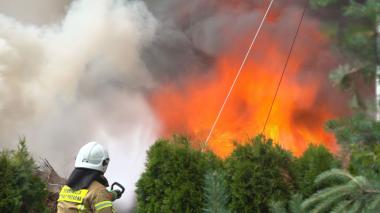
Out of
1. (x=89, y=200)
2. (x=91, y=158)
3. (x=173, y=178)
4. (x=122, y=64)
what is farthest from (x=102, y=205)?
(x=122, y=64)

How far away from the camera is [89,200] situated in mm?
3865

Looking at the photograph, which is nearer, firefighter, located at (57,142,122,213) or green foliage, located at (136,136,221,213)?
firefighter, located at (57,142,122,213)

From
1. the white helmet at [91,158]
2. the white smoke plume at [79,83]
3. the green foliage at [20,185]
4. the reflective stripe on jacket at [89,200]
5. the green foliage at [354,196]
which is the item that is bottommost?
the green foliage at [354,196]

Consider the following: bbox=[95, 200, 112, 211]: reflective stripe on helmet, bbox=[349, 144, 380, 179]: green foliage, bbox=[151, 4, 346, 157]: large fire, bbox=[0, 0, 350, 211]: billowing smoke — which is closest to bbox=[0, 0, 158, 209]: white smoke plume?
bbox=[0, 0, 350, 211]: billowing smoke

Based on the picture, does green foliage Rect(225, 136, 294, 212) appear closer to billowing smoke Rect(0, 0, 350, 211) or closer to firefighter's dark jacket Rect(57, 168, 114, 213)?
firefighter's dark jacket Rect(57, 168, 114, 213)

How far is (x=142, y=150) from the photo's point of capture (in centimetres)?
773

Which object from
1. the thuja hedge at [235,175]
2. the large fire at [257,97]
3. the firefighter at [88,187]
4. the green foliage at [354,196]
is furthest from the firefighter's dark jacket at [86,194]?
the large fire at [257,97]

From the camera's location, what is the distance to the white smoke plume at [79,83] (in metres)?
7.33

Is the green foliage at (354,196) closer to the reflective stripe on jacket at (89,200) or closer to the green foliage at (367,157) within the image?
the green foliage at (367,157)

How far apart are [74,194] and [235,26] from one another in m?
5.03

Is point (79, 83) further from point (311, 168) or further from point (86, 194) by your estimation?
point (311, 168)

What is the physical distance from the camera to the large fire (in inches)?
313

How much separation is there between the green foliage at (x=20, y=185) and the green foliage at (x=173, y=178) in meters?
1.11

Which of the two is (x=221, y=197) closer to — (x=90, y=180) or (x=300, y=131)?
(x=90, y=180)
